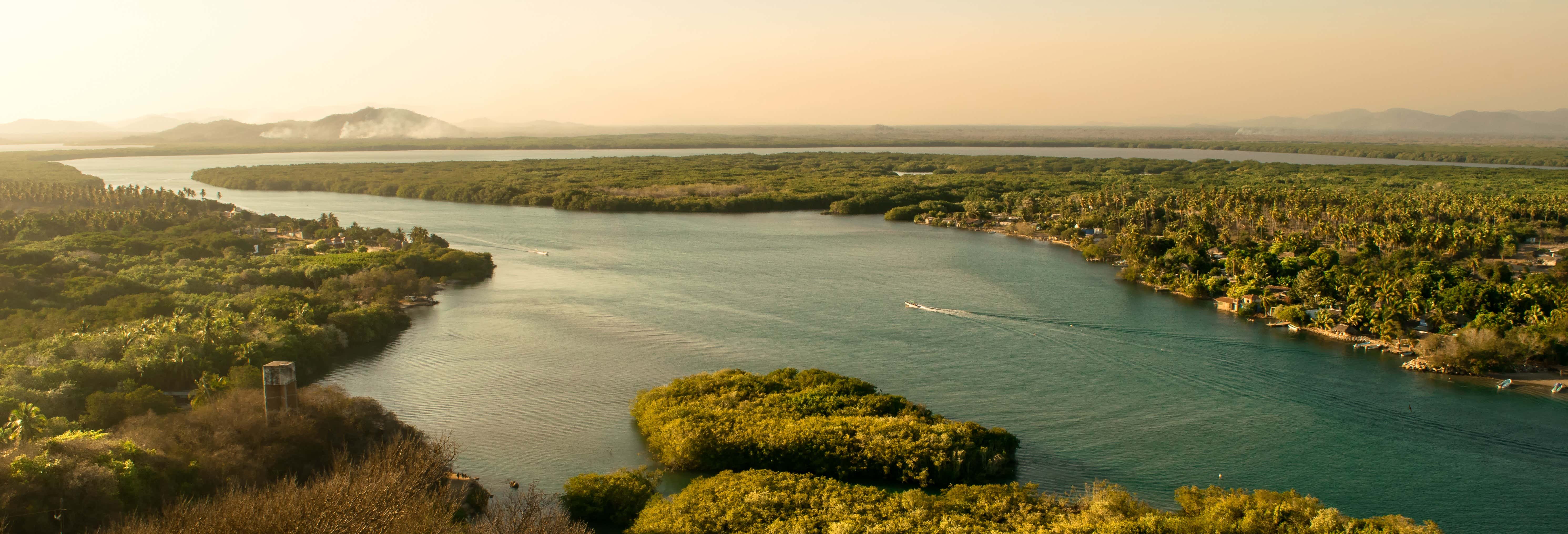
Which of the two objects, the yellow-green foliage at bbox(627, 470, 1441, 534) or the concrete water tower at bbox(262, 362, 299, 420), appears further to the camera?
the concrete water tower at bbox(262, 362, 299, 420)

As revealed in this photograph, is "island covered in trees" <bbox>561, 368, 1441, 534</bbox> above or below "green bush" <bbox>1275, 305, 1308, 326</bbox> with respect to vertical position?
below

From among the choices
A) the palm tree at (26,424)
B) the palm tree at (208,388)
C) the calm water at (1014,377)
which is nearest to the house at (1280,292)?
the calm water at (1014,377)

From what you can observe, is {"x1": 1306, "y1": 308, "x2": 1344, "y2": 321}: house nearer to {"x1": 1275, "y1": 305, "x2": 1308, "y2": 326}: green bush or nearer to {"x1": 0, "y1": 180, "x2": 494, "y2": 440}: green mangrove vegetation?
{"x1": 1275, "y1": 305, "x2": 1308, "y2": 326}: green bush

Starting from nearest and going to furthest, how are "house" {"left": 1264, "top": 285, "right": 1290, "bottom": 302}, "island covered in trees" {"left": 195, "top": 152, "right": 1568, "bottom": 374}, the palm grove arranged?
the palm grove, "island covered in trees" {"left": 195, "top": 152, "right": 1568, "bottom": 374}, "house" {"left": 1264, "top": 285, "right": 1290, "bottom": 302}

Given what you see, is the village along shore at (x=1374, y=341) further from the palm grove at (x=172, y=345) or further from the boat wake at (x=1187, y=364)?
the palm grove at (x=172, y=345)

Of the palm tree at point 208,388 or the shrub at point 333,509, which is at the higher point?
the shrub at point 333,509

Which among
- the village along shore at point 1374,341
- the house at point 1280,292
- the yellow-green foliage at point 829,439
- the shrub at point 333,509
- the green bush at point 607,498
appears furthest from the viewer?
the house at point 1280,292

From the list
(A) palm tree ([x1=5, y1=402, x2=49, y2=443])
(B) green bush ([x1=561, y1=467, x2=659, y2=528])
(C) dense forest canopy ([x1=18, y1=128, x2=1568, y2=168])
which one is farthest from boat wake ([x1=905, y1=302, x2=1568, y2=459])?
(C) dense forest canopy ([x1=18, y1=128, x2=1568, y2=168])
